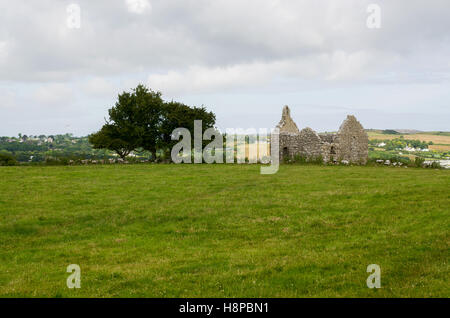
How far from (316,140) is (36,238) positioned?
28526 millimetres

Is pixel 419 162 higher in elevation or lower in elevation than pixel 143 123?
lower

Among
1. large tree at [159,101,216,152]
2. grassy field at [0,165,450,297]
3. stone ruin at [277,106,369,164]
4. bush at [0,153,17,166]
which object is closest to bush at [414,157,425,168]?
stone ruin at [277,106,369,164]

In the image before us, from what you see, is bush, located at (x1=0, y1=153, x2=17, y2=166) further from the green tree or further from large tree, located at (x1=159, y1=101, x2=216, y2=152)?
large tree, located at (x1=159, y1=101, x2=216, y2=152)

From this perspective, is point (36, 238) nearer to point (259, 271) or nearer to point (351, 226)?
point (259, 271)

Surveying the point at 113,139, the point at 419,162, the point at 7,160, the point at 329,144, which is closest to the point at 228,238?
the point at 329,144

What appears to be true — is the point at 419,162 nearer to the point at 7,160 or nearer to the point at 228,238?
the point at 228,238

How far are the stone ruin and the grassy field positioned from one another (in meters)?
13.5

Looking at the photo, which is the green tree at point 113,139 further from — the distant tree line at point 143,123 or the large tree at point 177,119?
the large tree at point 177,119

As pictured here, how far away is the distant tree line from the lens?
4578 centimetres

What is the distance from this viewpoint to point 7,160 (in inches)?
1502

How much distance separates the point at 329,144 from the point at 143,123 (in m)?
22.5

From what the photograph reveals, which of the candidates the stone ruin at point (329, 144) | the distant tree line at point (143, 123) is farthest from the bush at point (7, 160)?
the stone ruin at point (329, 144)

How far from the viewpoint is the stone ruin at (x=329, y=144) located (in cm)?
3747

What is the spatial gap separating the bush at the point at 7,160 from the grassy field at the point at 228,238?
1607cm
